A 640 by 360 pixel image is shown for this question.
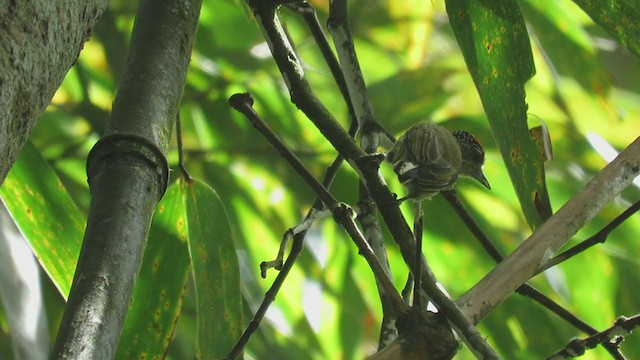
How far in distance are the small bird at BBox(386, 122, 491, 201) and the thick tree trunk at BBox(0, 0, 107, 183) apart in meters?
0.29

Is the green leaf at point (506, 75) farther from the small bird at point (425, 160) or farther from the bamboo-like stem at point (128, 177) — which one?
the bamboo-like stem at point (128, 177)

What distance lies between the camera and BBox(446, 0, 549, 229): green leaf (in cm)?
90

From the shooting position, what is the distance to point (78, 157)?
1.57 metres

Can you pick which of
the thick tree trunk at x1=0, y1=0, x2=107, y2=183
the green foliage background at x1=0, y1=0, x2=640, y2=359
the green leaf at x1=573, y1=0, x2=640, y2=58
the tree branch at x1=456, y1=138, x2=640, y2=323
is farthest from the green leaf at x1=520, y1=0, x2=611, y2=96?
the thick tree trunk at x1=0, y1=0, x2=107, y2=183

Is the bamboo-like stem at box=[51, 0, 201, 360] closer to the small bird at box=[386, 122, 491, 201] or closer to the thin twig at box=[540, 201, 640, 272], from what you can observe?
the small bird at box=[386, 122, 491, 201]

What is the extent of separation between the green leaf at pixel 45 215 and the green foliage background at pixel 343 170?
13.0 inches

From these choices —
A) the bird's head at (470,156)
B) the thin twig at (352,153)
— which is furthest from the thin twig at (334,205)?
the bird's head at (470,156)

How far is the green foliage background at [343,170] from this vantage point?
139cm

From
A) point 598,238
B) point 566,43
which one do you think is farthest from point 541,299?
point 566,43

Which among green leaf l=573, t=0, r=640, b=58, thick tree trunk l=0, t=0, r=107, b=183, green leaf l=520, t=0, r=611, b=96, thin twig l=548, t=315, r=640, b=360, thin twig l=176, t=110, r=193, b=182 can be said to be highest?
green leaf l=520, t=0, r=611, b=96

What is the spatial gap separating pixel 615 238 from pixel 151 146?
1.04 meters

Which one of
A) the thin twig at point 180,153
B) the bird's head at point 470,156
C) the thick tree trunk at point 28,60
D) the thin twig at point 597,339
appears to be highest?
the thin twig at point 180,153

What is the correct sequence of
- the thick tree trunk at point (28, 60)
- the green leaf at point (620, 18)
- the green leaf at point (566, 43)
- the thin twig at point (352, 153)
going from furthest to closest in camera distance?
the green leaf at point (566, 43) < the green leaf at point (620, 18) < the thin twig at point (352, 153) < the thick tree trunk at point (28, 60)

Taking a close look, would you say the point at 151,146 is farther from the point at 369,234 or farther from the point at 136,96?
the point at 369,234
